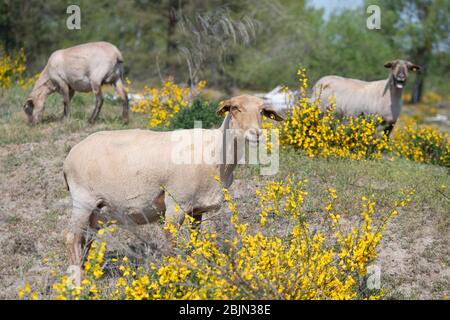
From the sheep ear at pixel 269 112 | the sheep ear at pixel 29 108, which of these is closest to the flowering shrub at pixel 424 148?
the sheep ear at pixel 269 112

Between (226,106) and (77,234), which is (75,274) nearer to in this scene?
(77,234)

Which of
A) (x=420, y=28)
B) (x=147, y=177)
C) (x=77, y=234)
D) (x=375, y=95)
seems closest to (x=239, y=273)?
(x=147, y=177)

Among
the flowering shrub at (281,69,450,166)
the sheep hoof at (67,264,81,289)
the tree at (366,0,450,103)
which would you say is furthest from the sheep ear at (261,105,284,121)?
the tree at (366,0,450,103)

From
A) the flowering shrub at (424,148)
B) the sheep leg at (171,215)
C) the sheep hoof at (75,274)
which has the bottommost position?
the flowering shrub at (424,148)

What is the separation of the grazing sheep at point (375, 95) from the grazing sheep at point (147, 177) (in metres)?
6.06

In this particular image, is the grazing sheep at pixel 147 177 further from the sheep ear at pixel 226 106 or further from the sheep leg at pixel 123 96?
the sheep leg at pixel 123 96

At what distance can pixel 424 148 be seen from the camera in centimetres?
1213

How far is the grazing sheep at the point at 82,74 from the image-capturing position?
12.0m

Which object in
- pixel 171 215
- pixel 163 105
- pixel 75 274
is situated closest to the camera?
pixel 75 274

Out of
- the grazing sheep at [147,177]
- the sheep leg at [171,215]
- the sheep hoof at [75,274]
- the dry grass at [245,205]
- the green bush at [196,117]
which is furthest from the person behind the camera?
the green bush at [196,117]

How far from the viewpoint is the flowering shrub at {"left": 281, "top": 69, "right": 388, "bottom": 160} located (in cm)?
1025

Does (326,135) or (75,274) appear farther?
(326,135)

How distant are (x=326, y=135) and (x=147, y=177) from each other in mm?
5176
